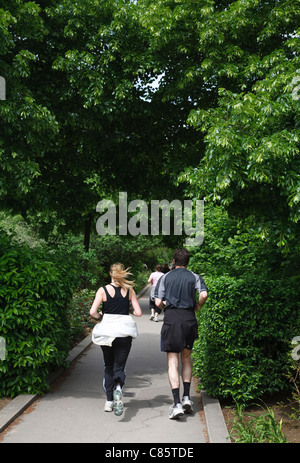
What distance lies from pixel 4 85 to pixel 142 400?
18.6 feet

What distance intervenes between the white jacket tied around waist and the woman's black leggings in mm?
86

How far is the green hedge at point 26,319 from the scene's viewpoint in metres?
6.14

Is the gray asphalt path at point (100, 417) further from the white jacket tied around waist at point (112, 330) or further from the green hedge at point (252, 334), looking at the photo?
the white jacket tied around waist at point (112, 330)

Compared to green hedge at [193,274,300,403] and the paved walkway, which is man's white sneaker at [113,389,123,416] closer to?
the paved walkway

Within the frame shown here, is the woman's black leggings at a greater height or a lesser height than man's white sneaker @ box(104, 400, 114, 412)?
greater

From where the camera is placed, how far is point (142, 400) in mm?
6719

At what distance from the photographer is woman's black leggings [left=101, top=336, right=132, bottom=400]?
6.04 metres

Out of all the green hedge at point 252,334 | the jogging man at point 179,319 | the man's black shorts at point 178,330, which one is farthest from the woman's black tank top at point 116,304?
the green hedge at point 252,334

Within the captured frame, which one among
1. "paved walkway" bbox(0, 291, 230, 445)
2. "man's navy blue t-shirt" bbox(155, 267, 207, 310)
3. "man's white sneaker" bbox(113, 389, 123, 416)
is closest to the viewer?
"paved walkway" bbox(0, 291, 230, 445)

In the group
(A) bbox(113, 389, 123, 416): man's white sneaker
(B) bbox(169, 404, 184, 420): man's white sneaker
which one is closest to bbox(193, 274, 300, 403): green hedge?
(B) bbox(169, 404, 184, 420): man's white sneaker

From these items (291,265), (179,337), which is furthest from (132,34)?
(179,337)

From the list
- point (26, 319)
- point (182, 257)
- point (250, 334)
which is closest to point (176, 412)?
point (250, 334)

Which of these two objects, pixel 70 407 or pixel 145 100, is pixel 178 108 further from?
pixel 70 407

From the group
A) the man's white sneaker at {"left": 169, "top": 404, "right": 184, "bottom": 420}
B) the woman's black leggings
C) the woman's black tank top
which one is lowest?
the man's white sneaker at {"left": 169, "top": 404, "right": 184, "bottom": 420}
